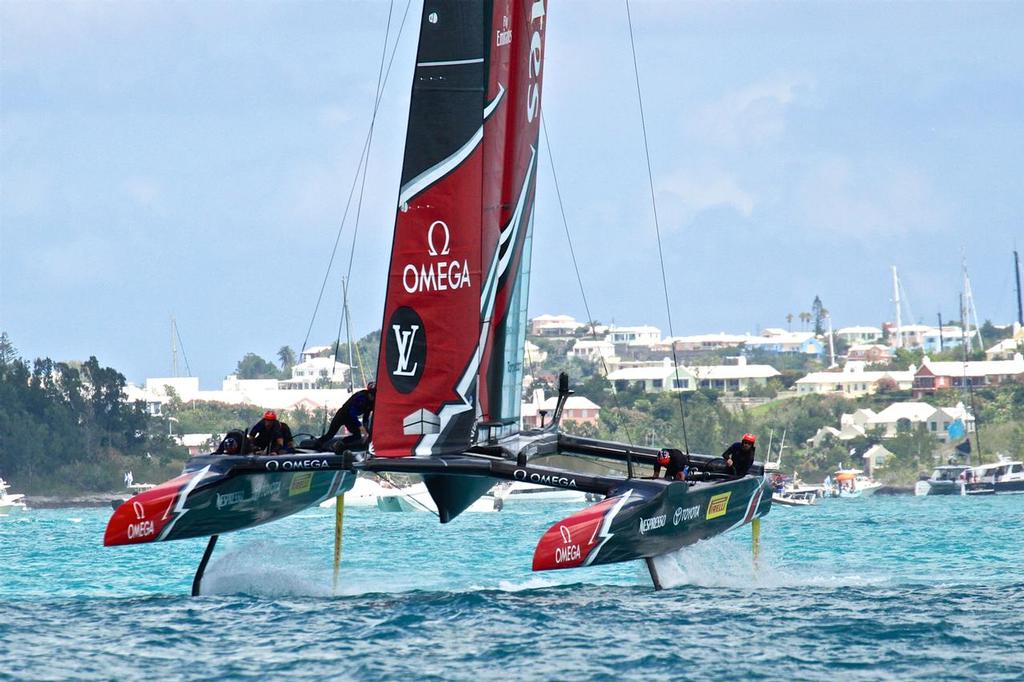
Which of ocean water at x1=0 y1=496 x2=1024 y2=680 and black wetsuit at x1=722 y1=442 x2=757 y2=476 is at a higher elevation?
black wetsuit at x1=722 y1=442 x2=757 y2=476

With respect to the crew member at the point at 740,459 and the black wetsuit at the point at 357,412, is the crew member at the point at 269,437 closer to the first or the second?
the black wetsuit at the point at 357,412

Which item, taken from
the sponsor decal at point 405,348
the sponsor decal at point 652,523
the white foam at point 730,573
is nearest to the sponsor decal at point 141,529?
the sponsor decal at point 405,348

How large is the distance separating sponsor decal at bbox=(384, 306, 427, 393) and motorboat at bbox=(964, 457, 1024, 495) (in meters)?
45.3

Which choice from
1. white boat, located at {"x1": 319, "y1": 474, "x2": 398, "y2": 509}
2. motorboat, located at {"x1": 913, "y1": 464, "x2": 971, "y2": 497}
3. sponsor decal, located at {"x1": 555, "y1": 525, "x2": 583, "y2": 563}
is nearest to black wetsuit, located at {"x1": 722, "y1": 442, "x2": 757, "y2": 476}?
sponsor decal, located at {"x1": 555, "y1": 525, "x2": 583, "y2": 563}

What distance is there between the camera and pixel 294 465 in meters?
13.6

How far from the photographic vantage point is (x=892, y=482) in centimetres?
6719

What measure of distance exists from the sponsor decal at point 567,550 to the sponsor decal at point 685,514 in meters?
1.33

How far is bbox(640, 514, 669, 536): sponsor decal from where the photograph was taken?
12.8 meters

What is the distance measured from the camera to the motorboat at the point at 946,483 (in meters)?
56.2

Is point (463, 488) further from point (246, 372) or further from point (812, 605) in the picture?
point (246, 372)

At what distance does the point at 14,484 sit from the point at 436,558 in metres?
44.6

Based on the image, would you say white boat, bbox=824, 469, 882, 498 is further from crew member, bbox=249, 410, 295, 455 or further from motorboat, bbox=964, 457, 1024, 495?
crew member, bbox=249, 410, 295, 455

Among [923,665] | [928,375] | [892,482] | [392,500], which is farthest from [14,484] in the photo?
[923,665]

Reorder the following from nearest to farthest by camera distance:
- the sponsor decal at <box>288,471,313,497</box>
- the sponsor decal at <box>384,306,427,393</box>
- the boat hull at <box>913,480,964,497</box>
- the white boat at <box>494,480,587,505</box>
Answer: the sponsor decal at <box>384,306,427,393</box>
the sponsor decal at <box>288,471,313,497</box>
the boat hull at <box>913,480,964,497</box>
the white boat at <box>494,480,587,505</box>
